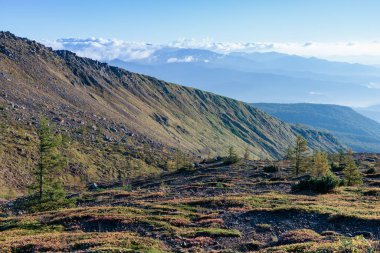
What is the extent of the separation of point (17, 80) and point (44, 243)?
161 metres

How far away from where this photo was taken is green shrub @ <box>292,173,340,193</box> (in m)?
44.5

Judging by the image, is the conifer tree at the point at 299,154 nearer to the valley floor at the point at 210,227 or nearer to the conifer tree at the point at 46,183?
the valley floor at the point at 210,227

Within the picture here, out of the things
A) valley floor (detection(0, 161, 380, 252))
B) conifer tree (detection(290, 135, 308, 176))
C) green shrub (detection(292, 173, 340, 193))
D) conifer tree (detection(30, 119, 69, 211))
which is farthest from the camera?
conifer tree (detection(290, 135, 308, 176))

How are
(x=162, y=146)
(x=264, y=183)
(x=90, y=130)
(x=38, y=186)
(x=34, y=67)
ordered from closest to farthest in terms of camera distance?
(x=38, y=186), (x=264, y=183), (x=90, y=130), (x=162, y=146), (x=34, y=67)

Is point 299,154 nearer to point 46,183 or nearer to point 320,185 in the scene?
point 320,185

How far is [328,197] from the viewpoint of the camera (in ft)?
134

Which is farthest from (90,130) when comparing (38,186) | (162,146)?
(38,186)

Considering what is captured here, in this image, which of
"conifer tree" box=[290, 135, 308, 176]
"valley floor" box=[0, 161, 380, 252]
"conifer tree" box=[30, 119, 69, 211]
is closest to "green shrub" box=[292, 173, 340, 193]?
"valley floor" box=[0, 161, 380, 252]

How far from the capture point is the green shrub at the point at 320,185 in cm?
4450

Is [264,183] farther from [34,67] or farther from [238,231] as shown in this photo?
[34,67]

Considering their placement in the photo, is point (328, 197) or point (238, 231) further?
point (328, 197)

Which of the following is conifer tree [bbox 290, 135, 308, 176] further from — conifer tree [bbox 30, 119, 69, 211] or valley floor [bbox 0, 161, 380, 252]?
conifer tree [bbox 30, 119, 69, 211]

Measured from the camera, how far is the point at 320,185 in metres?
45.1

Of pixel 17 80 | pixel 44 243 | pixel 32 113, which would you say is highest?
pixel 17 80
